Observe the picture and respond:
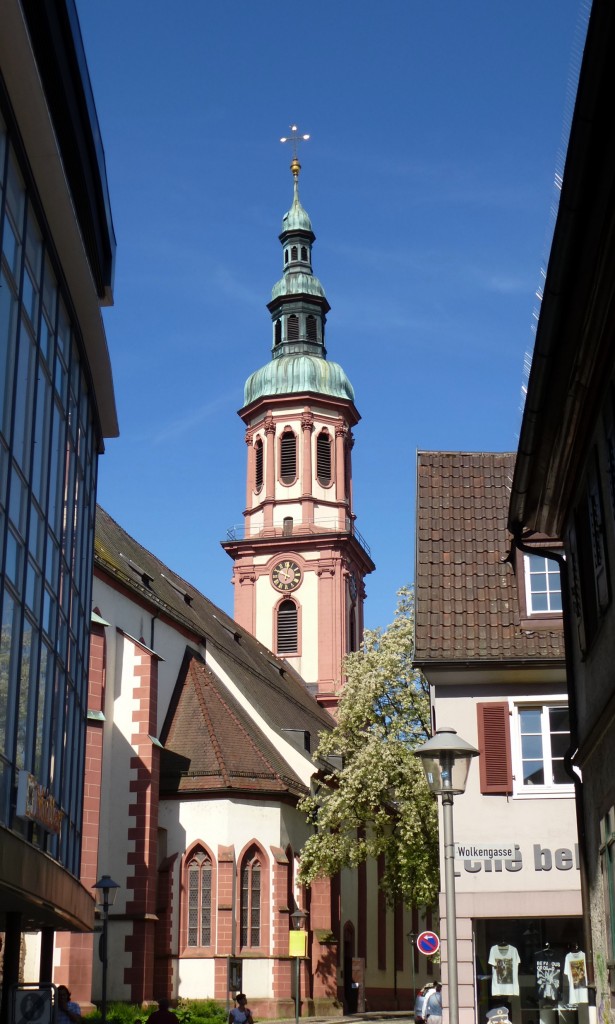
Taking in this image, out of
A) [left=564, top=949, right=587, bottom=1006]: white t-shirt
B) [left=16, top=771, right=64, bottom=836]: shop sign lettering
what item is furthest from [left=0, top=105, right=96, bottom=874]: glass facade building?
[left=564, top=949, right=587, bottom=1006]: white t-shirt

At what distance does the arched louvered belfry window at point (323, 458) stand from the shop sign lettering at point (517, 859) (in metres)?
44.3

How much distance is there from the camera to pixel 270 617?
6153 cm

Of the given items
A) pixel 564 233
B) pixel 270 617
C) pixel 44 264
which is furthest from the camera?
pixel 270 617

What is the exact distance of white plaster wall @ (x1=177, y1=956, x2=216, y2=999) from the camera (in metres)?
35.8

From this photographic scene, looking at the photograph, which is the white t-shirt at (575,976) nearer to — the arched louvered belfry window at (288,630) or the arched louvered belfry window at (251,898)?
the arched louvered belfry window at (251,898)

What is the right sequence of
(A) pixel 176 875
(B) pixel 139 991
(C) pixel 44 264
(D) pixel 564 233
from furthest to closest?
(A) pixel 176 875 → (B) pixel 139 991 → (C) pixel 44 264 → (D) pixel 564 233

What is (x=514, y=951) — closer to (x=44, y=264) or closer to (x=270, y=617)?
(x=44, y=264)

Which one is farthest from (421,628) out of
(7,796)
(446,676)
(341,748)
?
(341,748)

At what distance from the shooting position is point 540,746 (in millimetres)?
20219

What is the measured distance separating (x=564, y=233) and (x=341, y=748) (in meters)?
30.3

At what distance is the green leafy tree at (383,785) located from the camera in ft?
113

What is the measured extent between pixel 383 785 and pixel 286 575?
27013 mm

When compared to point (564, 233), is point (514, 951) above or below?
below

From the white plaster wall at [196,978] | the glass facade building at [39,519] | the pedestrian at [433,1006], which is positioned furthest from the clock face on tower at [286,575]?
the glass facade building at [39,519]
